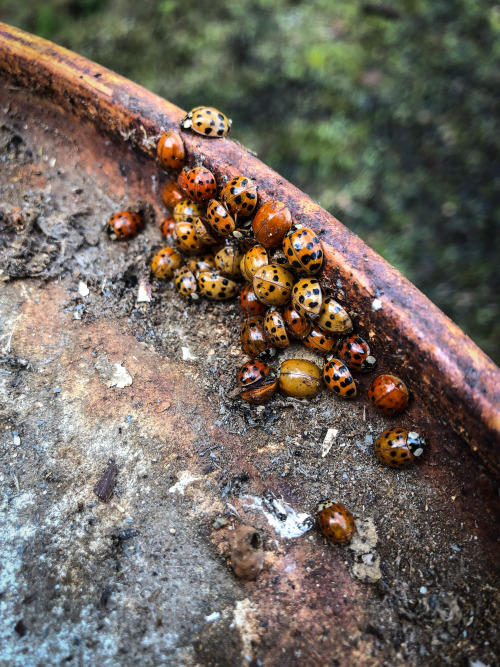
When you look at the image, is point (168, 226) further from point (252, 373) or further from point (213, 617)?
point (213, 617)

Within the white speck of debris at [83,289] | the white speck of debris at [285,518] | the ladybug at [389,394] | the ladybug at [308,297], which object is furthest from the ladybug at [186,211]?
the white speck of debris at [285,518]

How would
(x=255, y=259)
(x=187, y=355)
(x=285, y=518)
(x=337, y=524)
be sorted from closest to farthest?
1. (x=337, y=524)
2. (x=285, y=518)
3. (x=255, y=259)
4. (x=187, y=355)

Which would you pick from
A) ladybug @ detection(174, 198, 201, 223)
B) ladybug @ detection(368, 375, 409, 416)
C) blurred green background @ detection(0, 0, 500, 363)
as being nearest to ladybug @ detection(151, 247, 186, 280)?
ladybug @ detection(174, 198, 201, 223)

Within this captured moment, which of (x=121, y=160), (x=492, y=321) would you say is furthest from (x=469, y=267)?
(x=121, y=160)

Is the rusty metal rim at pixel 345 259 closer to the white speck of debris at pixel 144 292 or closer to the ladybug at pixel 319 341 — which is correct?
the ladybug at pixel 319 341

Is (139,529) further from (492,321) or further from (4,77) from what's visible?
(492,321)

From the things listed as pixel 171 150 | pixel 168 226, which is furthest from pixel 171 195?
pixel 171 150
